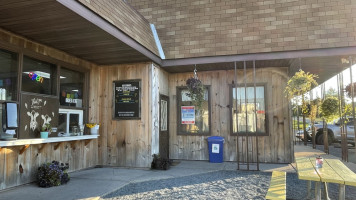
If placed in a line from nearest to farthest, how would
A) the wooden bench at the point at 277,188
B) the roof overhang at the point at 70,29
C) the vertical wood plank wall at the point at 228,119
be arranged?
the wooden bench at the point at 277,188 → the roof overhang at the point at 70,29 → the vertical wood plank wall at the point at 228,119

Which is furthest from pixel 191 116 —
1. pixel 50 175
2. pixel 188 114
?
pixel 50 175

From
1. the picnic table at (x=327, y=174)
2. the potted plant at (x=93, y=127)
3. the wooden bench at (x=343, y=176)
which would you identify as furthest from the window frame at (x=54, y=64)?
the wooden bench at (x=343, y=176)

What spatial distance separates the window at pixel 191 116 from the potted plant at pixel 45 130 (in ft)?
12.5

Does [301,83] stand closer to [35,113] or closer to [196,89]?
[196,89]

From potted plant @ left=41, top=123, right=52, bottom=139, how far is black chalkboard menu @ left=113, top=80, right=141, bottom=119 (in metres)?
1.89

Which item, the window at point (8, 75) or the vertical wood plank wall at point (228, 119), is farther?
the vertical wood plank wall at point (228, 119)

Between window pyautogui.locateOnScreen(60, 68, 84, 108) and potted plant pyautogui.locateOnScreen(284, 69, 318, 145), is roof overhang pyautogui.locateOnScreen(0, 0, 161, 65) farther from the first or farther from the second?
potted plant pyautogui.locateOnScreen(284, 69, 318, 145)

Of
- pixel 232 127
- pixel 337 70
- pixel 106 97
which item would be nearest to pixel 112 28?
pixel 106 97

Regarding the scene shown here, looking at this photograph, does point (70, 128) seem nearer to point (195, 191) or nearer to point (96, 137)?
point (96, 137)

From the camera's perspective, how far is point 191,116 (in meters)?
7.83

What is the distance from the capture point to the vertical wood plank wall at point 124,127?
6480 millimetres

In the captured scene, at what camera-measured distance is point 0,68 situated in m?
4.36

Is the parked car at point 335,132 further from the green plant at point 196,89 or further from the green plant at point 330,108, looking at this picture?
the green plant at point 196,89

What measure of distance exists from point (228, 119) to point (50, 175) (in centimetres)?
485
